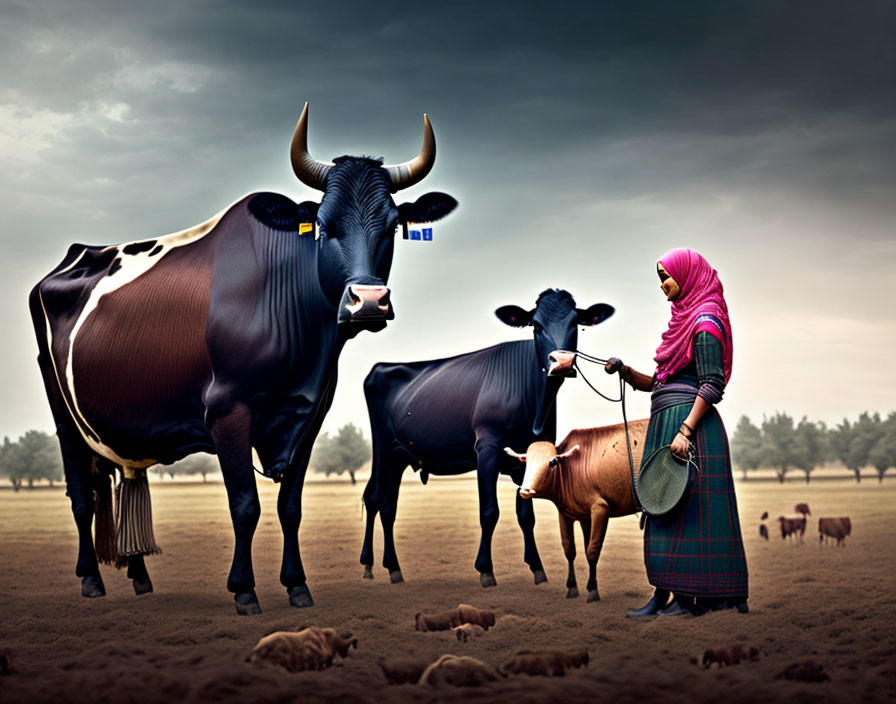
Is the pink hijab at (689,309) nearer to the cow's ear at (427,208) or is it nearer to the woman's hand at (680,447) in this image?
the woman's hand at (680,447)

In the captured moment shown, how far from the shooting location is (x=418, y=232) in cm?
866

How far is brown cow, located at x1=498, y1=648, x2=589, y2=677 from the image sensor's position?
5.80 metres

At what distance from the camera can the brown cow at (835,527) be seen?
14289 mm

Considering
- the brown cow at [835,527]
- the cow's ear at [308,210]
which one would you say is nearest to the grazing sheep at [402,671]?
the cow's ear at [308,210]

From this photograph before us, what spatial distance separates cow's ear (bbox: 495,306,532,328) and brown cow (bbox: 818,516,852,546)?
708 centimetres

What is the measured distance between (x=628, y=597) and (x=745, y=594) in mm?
1681

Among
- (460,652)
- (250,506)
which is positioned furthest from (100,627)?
(460,652)

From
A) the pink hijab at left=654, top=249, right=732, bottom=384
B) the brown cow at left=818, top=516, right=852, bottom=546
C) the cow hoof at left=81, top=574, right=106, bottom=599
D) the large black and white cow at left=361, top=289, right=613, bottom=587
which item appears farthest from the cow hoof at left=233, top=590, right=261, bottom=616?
the brown cow at left=818, top=516, right=852, bottom=546

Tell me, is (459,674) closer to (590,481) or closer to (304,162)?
(590,481)

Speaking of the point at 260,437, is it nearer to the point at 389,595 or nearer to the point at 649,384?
the point at 389,595

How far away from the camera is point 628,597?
29.4ft

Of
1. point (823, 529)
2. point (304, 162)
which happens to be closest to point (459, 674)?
point (304, 162)

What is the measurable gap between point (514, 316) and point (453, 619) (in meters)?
4.04

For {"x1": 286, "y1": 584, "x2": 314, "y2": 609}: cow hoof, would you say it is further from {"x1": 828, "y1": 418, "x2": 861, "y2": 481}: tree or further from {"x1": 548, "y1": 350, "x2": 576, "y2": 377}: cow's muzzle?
{"x1": 828, "y1": 418, "x2": 861, "y2": 481}: tree
